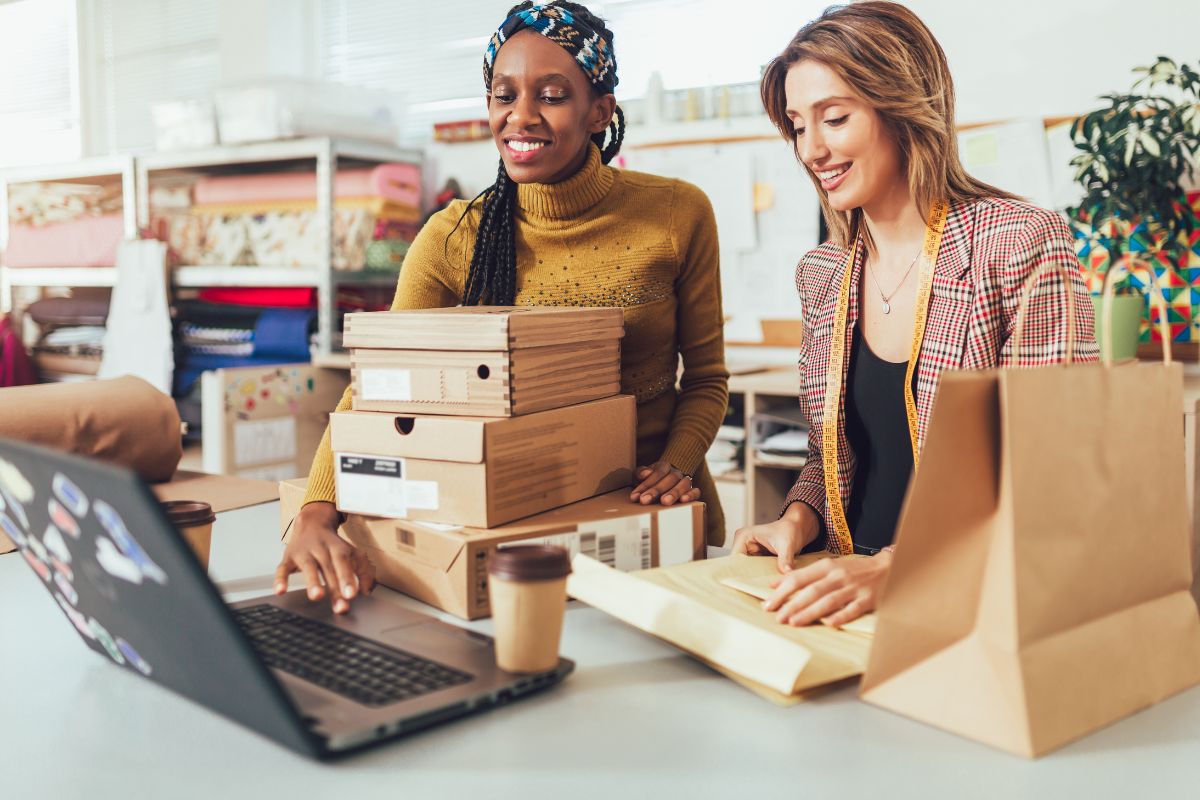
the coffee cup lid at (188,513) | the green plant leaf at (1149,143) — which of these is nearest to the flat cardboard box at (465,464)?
the coffee cup lid at (188,513)

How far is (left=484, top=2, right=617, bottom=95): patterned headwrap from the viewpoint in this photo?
4.68 feet

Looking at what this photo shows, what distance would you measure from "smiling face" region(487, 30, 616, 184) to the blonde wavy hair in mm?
298

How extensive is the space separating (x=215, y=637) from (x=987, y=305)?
0.92 meters

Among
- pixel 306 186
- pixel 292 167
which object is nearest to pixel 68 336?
pixel 292 167

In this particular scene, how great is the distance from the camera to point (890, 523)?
133cm

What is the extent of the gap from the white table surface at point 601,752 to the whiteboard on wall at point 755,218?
2.46 m

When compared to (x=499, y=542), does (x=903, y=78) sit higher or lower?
higher

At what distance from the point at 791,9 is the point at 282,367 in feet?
6.03

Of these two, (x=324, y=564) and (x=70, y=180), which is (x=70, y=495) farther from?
(x=70, y=180)

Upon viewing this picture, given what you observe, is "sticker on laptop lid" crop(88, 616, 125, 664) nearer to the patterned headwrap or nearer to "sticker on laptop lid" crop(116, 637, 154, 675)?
"sticker on laptop lid" crop(116, 637, 154, 675)

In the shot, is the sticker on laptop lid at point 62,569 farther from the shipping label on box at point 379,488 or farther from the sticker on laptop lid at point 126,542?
the shipping label on box at point 379,488

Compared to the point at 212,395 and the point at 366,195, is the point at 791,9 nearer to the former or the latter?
the point at 366,195

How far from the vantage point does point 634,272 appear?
1.51 m

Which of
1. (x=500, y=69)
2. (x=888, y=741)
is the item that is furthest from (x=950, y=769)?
(x=500, y=69)
